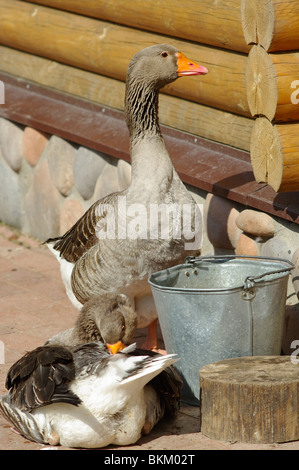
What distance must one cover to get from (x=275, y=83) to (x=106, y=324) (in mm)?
1567

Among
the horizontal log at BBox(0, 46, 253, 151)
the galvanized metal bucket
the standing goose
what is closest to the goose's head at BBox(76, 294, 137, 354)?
the galvanized metal bucket

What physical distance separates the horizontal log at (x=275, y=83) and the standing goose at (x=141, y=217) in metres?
0.59

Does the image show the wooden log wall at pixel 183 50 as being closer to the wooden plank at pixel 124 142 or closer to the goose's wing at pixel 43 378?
the wooden plank at pixel 124 142

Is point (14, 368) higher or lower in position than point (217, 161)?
lower

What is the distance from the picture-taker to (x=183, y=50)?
6164mm

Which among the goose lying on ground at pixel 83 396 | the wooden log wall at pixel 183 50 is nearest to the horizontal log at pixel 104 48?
the wooden log wall at pixel 183 50

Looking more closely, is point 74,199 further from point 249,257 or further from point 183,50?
point 249,257

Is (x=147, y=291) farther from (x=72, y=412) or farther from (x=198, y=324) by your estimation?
(x=72, y=412)

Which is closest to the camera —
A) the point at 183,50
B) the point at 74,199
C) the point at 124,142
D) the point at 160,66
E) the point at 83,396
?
the point at 83,396

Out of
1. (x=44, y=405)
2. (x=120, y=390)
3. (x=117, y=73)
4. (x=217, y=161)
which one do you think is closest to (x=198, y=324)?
(x=120, y=390)

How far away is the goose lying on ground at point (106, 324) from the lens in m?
4.36

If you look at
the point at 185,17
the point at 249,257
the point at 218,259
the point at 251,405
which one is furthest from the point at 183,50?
the point at 251,405

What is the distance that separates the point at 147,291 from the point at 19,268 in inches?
90.7

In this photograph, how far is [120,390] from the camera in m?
3.99
